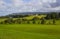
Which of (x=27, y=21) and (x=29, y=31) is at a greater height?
(x=27, y=21)

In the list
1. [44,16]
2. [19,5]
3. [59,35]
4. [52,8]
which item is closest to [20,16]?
[19,5]

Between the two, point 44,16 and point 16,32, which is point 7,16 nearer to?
point 16,32

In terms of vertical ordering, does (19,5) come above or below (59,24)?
above

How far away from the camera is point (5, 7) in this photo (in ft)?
7.52

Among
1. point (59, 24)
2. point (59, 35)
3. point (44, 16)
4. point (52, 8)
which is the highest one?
point (52, 8)

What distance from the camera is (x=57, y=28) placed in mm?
2070

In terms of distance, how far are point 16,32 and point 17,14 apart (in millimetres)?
320

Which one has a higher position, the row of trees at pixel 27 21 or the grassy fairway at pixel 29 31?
the row of trees at pixel 27 21

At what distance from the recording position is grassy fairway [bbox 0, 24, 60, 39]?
81.4 inches

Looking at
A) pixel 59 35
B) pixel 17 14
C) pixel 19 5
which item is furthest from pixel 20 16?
pixel 59 35

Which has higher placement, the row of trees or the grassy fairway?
the row of trees

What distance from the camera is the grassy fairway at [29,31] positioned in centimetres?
207

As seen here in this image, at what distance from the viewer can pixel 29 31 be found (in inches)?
85.3

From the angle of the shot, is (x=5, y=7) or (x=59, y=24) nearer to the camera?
(x=59, y=24)
